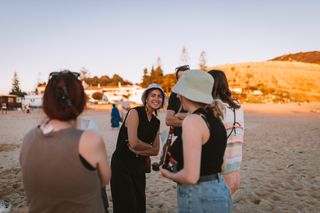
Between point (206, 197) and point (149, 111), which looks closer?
point (206, 197)

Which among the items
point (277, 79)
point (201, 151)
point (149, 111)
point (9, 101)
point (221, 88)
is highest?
point (277, 79)

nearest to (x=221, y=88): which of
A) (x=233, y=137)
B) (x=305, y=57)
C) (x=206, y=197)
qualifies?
(x=233, y=137)

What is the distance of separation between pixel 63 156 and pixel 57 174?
128 millimetres

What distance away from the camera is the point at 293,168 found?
22.9ft

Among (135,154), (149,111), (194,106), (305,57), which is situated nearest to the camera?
(194,106)

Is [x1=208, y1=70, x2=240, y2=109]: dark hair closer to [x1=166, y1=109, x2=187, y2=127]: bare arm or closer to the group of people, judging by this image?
the group of people

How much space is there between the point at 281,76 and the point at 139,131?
3093 inches

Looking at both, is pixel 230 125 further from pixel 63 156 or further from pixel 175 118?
pixel 63 156

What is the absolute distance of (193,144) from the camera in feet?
5.74

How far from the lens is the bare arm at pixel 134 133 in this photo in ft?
10.0

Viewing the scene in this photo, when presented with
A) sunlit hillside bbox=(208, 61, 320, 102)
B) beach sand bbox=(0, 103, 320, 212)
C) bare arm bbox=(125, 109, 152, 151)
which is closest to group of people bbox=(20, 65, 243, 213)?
beach sand bbox=(0, 103, 320, 212)

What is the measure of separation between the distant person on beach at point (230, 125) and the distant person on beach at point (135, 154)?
102 centimetres

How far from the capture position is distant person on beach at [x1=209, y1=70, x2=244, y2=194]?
2439mm

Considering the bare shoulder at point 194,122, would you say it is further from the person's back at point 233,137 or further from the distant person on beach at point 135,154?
the distant person on beach at point 135,154
